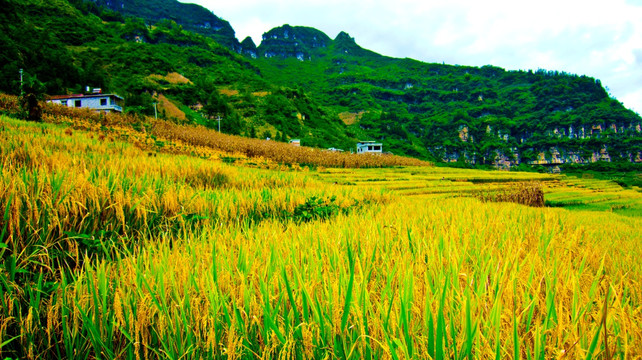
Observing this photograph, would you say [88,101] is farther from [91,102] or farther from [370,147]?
[370,147]

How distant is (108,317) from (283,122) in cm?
7364

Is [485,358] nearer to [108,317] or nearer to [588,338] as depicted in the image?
[588,338]

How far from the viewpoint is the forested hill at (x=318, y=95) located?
179 feet

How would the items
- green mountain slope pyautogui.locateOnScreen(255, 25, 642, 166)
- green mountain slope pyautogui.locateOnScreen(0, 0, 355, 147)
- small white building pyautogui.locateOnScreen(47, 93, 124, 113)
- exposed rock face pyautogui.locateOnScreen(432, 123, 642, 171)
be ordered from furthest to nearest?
green mountain slope pyautogui.locateOnScreen(255, 25, 642, 166) → exposed rock face pyautogui.locateOnScreen(432, 123, 642, 171) → green mountain slope pyautogui.locateOnScreen(0, 0, 355, 147) → small white building pyautogui.locateOnScreen(47, 93, 124, 113)

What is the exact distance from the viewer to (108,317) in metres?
0.99

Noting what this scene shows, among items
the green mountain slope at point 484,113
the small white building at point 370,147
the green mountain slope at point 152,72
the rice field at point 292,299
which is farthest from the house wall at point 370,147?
the rice field at point 292,299

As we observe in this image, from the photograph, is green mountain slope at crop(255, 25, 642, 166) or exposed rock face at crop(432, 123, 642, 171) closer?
exposed rock face at crop(432, 123, 642, 171)

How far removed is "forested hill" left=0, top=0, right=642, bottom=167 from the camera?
54.7 m

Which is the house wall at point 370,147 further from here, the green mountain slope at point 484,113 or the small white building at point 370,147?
the green mountain slope at point 484,113

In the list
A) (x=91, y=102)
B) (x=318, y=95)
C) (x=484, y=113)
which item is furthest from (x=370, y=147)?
(x=484, y=113)

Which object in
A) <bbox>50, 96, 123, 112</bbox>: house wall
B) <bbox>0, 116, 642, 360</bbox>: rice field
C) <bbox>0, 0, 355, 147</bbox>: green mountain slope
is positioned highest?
<bbox>0, 0, 355, 147</bbox>: green mountain slope

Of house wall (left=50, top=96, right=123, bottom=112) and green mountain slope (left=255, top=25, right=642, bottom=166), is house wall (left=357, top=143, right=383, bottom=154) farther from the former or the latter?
house wall (left=50, top=96, right=123, bottom=112)

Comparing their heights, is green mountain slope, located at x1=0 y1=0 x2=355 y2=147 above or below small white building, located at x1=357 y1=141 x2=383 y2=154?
above

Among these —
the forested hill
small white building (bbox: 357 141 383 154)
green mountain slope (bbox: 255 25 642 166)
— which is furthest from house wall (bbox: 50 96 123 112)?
green mountain slope (bbox: 255 25 642 166)
